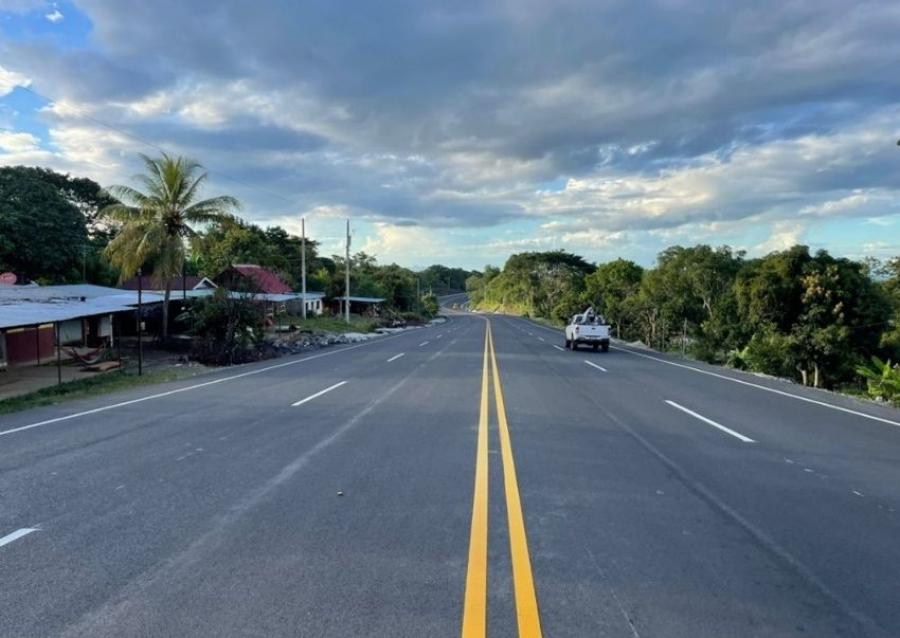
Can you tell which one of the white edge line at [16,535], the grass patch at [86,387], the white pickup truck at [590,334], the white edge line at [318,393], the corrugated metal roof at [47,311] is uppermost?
the corrugated metal roof at [47,311]

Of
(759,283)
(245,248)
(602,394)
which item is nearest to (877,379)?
(759,283)

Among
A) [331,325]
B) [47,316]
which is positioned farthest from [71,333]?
[331,325]

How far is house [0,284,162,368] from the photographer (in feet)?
53.9

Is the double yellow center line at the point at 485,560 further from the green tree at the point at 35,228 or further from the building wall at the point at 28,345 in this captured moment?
the green tree at the point at 35,228

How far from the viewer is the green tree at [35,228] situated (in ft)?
82.3

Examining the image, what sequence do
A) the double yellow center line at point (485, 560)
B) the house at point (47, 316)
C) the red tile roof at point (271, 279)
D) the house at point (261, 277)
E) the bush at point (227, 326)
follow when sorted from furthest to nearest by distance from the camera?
the red tile roof at point (271, 279)
the house at point (261, 277)
the bush at point (227, 326)
the house at point (47, 316)
the double yellow center line at point (485, 560)

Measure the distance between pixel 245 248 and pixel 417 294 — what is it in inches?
1622

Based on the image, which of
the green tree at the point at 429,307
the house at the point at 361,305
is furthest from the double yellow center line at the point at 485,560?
the green tree at the point at 429,307

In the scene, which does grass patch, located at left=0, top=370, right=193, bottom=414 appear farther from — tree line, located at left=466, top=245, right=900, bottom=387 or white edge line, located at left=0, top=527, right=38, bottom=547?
tree line, located at left=466, top=245, right=900, bottom=387

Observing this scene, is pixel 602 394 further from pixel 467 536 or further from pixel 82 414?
pixel 82 414

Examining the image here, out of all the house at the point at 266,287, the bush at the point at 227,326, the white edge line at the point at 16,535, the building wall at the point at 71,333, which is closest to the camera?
the white edge line at the point at 16,535

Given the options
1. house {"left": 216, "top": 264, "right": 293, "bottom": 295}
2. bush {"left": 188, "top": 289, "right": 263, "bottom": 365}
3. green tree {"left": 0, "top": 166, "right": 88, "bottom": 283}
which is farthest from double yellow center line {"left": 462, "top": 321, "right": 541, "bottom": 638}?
house {"left": 216, "top": 264, "right": 293, "bottom": 295}

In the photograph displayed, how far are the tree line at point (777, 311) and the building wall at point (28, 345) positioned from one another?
27500 millimetres

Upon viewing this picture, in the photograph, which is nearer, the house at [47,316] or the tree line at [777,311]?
the house at [47,316]
